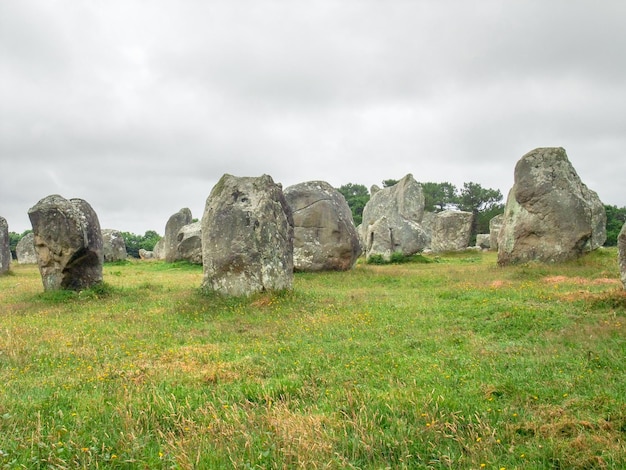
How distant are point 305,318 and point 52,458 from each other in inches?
301

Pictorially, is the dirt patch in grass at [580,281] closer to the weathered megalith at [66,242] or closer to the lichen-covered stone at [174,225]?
the weathered megalith at [66,242]

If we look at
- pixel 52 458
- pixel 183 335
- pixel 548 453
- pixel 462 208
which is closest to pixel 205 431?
pixel 52 458

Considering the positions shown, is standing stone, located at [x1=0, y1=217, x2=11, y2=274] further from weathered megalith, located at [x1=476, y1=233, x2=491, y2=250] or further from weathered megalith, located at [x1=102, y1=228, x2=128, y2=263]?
weathered megalith, located at [x1=476, y1=233, x2=491, y2=250]

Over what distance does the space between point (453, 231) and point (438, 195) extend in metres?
39.9

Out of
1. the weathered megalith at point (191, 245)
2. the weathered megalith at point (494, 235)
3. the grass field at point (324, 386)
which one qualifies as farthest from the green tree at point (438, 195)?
the grass field at point (324, 386)

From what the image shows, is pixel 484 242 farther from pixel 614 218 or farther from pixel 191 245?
pixel 191 245

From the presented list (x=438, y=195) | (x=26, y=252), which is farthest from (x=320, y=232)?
(x=438, y=195)

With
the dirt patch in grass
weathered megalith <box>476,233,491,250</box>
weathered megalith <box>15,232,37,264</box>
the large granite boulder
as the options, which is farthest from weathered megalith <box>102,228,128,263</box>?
the dirt patch in grass

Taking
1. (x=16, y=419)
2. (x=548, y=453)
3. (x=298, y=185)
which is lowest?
(x=548, y=453)

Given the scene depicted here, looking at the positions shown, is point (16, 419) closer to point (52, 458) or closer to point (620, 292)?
point (52, 458)

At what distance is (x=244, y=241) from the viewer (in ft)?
54.4

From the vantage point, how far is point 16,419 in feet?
20.9

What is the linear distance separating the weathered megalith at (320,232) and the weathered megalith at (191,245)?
30.9 ft

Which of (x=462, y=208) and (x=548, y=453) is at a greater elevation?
(x=462, y=208)
